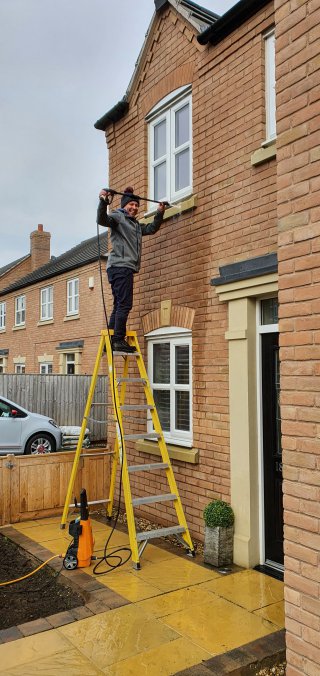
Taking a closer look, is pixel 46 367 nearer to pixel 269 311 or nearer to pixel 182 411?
pixel 182 411

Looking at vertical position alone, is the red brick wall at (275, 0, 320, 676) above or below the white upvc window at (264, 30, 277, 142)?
below

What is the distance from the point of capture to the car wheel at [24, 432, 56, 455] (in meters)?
12.3

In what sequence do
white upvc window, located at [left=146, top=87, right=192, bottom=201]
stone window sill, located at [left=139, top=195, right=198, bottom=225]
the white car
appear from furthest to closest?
the white car, white upvc window, located at [left=146, top=87, right=192, bottom=201], stone window sill, located at [left=139, top=195, right=198, bottom=225]

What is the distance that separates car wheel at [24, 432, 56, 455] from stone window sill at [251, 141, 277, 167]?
893 centimetres

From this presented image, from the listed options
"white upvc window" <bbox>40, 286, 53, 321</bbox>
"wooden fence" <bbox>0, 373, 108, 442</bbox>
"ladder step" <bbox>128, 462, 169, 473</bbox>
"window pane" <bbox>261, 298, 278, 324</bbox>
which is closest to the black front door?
"window pane" <bbox>261, 298, 278, 324</bbox>

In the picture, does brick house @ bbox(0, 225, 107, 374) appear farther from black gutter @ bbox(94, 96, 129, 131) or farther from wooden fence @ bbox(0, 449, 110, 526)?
wooden fence @ bbox(0, 449, 110, 526)

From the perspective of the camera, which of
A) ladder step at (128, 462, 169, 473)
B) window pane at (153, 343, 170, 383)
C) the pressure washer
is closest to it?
the pressure washer

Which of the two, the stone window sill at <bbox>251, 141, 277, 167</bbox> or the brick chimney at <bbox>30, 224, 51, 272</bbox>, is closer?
the stone window sill at <bbox>251, 141, 277, 167</bbox>

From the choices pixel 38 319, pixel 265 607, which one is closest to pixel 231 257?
pixel 265 607

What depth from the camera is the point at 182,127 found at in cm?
711

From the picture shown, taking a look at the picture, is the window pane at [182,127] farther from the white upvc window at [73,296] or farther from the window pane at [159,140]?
the white upvc window at [73,296]

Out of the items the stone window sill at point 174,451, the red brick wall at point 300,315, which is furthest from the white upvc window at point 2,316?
the red brick wall at point 300,315

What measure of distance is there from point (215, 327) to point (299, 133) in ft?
9.87

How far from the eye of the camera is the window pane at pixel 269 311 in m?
5.48
